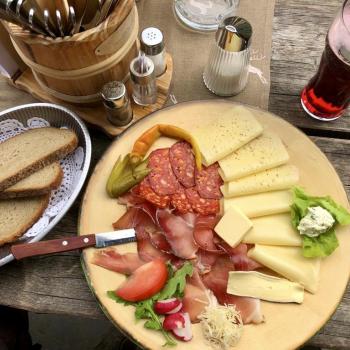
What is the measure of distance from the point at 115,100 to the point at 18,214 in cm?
40

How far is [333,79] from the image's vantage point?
47.3 inches

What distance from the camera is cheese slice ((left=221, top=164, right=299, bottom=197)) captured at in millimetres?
1110

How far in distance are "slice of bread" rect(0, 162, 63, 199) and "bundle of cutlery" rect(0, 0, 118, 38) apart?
37 cm

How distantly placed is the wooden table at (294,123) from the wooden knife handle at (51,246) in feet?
0.38

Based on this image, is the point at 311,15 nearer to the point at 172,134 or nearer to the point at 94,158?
the point at 172,134

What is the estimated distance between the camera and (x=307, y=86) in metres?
1.34

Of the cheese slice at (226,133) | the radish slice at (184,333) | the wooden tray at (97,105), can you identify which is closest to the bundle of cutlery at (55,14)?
the wooden tray at (97,105)

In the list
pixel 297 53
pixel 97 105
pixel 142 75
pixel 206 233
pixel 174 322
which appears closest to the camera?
pixel 174 322

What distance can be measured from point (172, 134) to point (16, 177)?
1.44 ft

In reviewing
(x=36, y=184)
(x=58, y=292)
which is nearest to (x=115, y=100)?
(x=36, y=184)

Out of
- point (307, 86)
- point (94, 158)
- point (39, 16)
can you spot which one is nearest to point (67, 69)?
point (39, 16)

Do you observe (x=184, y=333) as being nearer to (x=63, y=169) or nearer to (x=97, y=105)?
(x=63, y=169)

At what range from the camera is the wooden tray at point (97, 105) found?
4.20 ft

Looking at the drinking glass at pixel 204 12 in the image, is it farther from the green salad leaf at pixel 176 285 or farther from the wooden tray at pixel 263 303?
the green salad leaf at pixel 176 285
